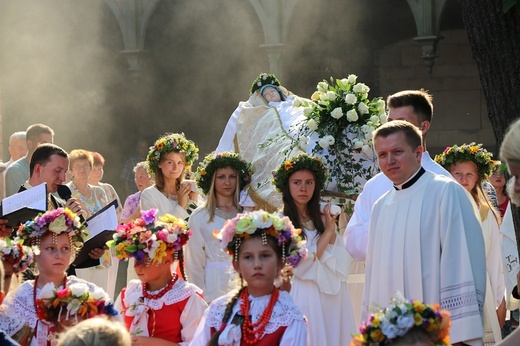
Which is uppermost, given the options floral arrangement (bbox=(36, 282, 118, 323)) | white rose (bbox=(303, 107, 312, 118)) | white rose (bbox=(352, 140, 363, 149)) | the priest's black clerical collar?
white rose (bbox=(303, 107, 312, 118))

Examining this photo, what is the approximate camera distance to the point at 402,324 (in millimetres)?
4012

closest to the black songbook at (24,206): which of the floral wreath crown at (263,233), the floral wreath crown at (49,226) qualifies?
the floral wreath crown at (49,226)

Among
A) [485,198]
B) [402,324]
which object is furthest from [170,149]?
[402,324]

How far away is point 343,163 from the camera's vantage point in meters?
8.33

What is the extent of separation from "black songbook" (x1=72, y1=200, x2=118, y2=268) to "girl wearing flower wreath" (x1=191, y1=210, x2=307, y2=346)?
1939 millimetres

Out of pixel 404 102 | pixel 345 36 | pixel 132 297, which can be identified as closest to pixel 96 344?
pixel 132 297

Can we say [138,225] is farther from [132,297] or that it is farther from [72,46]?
[72,46]

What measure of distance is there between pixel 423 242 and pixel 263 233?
3.15ft

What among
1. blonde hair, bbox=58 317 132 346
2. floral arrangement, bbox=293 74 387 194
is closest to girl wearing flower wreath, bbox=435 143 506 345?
floral arrangement, bbox=293 74 387 194

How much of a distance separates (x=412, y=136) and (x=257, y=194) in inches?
133

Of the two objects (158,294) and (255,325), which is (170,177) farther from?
(255,325)

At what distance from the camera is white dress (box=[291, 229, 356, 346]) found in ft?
24.6

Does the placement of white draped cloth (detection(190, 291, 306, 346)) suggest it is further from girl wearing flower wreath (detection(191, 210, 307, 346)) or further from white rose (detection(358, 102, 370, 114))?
white rose (detection(358, 102, 370, 114))

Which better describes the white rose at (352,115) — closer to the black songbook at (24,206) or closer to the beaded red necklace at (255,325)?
the black songbook at (24,206)
